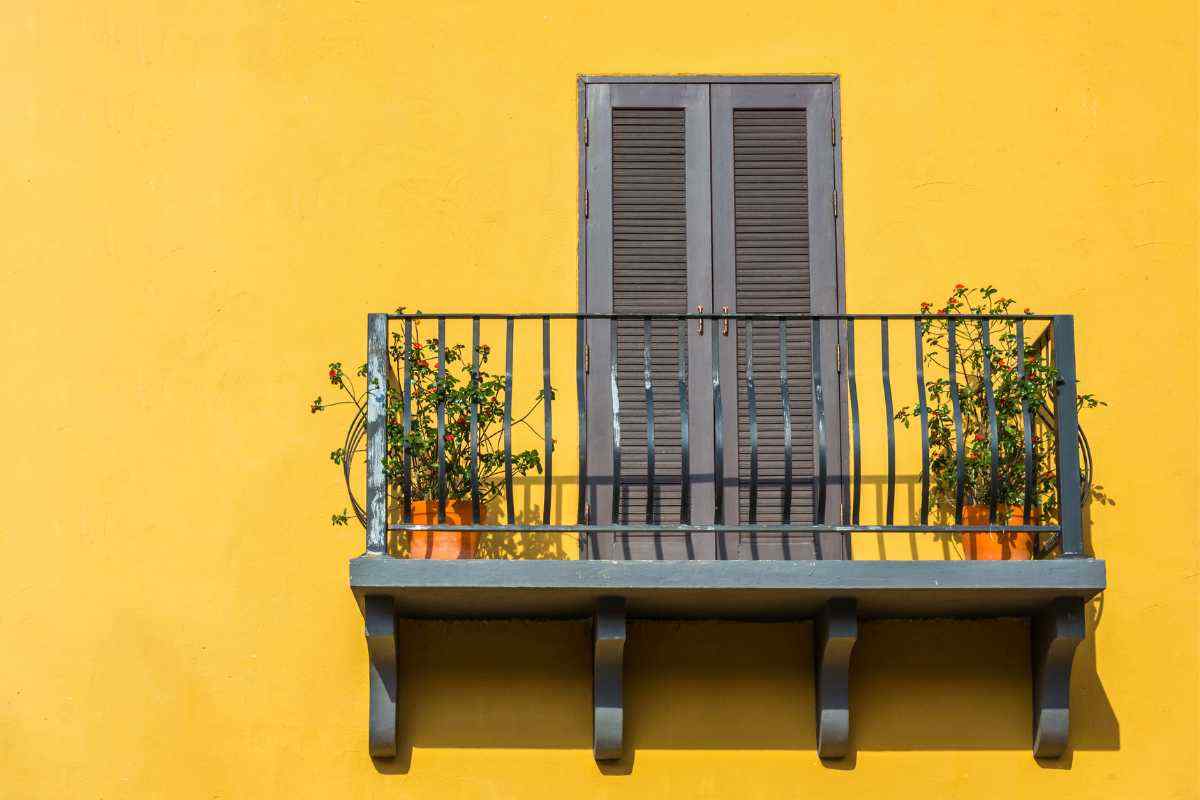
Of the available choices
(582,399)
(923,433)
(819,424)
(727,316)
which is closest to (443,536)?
(582,399)

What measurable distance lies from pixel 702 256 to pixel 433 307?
1116mm

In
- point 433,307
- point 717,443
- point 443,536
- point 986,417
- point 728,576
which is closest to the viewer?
point 728,576

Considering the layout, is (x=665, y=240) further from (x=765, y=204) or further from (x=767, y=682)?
(x=767, y=682)

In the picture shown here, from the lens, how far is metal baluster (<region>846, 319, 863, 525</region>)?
868cm

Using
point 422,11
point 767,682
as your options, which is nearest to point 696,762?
point 767,682

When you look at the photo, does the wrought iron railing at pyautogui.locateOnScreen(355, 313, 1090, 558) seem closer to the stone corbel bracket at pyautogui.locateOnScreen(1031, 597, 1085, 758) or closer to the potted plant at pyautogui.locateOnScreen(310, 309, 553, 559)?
the potted plant at pyautogui.locateOnScreen(310, 309, 553, 559)

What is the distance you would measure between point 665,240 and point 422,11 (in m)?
1.43

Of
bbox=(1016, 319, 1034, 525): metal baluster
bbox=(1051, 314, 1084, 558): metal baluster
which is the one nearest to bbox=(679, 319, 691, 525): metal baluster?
bbox=(1016, 319, 1034, 525): metal baluster

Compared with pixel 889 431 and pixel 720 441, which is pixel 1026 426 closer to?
pixel 889 431

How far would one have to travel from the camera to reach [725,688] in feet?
29.3

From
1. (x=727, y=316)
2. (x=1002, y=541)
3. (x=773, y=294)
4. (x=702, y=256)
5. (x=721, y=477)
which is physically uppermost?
(x=702, y=256)

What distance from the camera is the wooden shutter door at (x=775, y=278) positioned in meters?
9.27

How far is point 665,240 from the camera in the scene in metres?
9.48

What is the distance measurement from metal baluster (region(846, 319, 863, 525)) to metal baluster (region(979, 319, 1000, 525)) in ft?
1.62
